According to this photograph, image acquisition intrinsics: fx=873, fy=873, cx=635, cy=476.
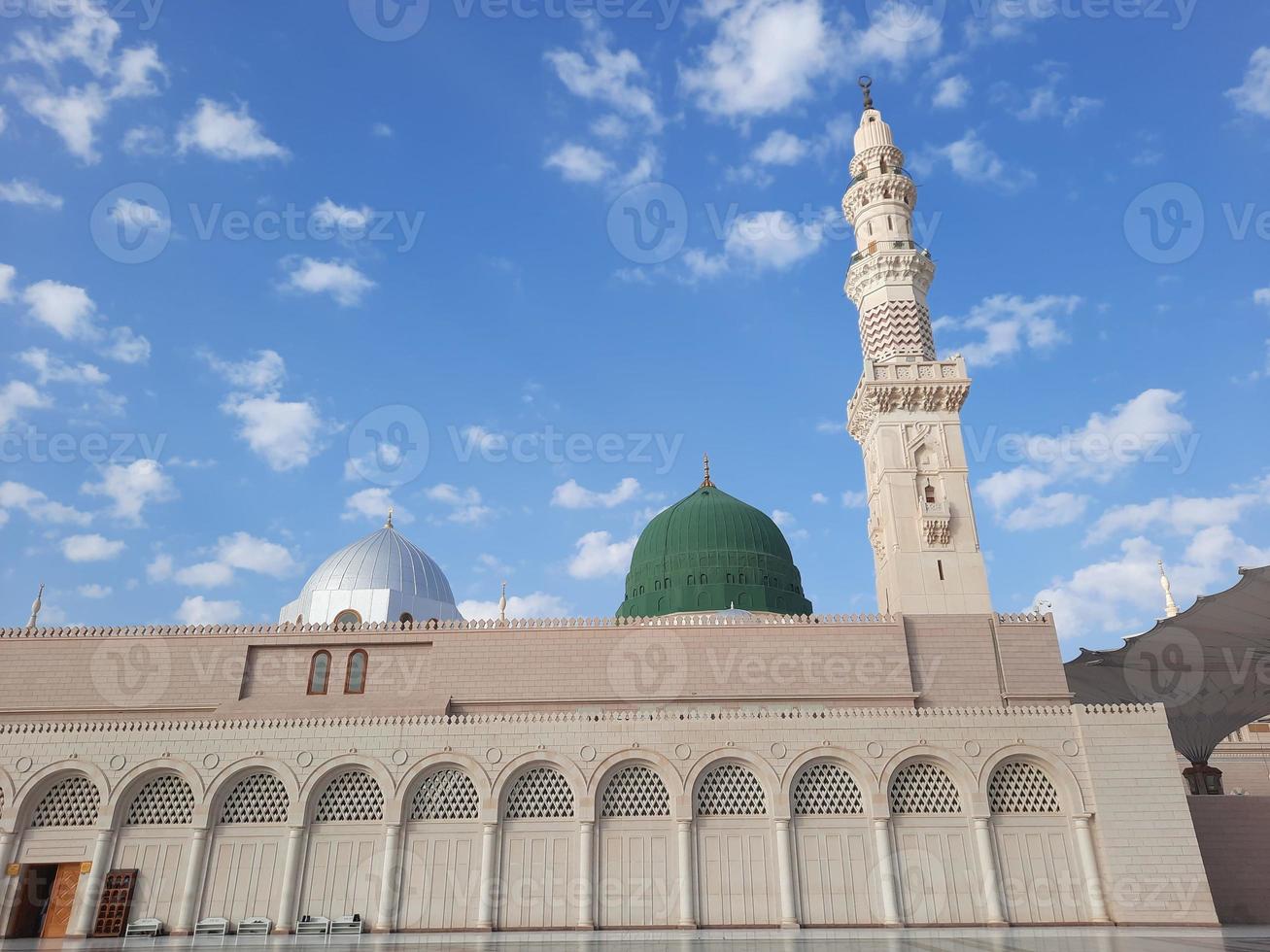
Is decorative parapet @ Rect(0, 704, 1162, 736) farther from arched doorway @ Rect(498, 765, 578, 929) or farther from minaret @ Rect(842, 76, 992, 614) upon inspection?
minaret @ Rect(842, 76, 992, 614)

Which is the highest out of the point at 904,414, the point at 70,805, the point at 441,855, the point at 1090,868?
the point at 904,414

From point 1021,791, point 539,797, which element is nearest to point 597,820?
point 539,797

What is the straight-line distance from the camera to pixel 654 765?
18453 mm

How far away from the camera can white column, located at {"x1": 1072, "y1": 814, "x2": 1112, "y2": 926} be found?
17188 mm

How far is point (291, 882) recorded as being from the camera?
17594mm

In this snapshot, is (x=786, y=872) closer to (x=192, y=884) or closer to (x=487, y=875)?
(x=487, y=875)

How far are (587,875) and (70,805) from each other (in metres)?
11.0

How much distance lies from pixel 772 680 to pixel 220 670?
546 inches

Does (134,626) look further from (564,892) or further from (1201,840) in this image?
(1201,840)

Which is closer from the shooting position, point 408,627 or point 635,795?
point 635,795

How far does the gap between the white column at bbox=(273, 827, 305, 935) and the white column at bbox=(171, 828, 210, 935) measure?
162cm

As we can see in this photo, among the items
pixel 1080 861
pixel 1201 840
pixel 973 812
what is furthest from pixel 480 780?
pixel 1201 840

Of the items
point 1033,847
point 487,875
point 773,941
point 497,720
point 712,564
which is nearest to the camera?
point 773,941

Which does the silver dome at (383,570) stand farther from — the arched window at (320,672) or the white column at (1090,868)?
the white column at (1090,868)
